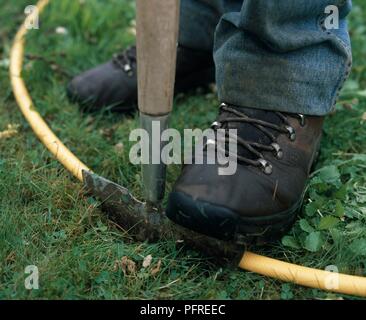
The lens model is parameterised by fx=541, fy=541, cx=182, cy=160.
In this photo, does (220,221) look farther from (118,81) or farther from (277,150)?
(118,81)

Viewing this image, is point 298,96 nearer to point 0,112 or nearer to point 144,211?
point 144,211

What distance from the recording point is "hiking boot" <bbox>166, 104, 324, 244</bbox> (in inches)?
44.1

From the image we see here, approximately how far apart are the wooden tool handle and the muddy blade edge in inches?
10.0

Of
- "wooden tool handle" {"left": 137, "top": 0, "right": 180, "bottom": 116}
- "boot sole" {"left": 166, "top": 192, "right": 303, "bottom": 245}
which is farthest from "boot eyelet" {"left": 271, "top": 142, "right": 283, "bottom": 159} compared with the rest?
"wooden tool handle" {"left": 137, "top": 0, "right": 180, "bottom": 116}

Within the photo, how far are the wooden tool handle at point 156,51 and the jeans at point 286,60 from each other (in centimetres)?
24

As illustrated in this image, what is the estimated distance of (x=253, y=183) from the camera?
1166 millimetres

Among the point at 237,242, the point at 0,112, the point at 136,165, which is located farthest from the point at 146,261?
the point at 0,112

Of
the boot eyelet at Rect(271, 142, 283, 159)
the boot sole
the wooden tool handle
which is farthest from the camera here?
the boot eyelet at Rect(271, 142, 283, 159)

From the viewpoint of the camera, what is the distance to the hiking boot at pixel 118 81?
1.75 metres

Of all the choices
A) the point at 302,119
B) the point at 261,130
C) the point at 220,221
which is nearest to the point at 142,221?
the point at 220,221

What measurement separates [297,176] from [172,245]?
0.33 m

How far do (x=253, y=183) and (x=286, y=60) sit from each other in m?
0.30

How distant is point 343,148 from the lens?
157 centimetres

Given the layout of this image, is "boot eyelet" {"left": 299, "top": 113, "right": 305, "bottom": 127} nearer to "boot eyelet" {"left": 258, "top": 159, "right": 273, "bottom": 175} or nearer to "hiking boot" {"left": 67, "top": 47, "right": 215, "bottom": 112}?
"boot eyelet" {"left": 258, "top": 159, "right": 273, "bottom": 175}
